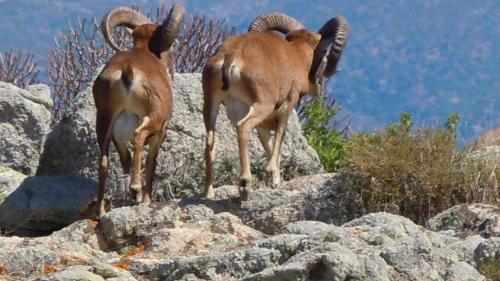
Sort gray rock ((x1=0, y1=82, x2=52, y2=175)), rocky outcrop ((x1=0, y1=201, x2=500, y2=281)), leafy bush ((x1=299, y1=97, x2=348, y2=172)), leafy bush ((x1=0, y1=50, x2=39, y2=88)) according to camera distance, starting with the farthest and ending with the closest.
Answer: leafy bush ((x1=0, y1=50, x2=39, y2=88)), leafy bush ((x1=299, y1=97, x2=348, y2=172)), gray rock ((x1=0, y1=82, x2=52, y2=175)), rocky outcrop ((x1=0, y1=201, x2=500, y2=281))

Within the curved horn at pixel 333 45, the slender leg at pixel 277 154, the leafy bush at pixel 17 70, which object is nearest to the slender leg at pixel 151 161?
the slender leg at pixel 277 154

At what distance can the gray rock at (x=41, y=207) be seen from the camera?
1617 cm

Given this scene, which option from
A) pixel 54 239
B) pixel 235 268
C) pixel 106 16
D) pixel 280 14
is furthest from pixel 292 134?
pixel 235 268

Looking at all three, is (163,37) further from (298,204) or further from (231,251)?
(231,251)

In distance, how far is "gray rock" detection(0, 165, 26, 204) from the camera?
16630 mm

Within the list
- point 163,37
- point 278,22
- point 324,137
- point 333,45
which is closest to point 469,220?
point 163,37

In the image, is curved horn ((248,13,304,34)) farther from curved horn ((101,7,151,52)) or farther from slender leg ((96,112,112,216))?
slender leg ((96,112,112,216))

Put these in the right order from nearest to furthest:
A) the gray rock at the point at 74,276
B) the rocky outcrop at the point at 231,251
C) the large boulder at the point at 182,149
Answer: the rocky outcrop at the point at 231,251, the gray rock at the point at 74,276, the large boulder at the point at 182,149

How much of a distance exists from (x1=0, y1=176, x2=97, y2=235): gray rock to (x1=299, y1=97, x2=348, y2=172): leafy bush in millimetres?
3919

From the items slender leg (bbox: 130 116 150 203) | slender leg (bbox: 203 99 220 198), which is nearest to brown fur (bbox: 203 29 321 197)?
slender leg (bbox: 203 99 220 198)

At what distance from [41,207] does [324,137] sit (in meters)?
5.58

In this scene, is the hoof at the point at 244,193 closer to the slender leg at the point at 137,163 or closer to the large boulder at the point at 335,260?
the slender leg at the point at 137,163

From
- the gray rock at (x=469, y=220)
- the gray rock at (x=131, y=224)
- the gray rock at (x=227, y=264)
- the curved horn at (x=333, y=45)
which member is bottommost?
the gray rock at (x=227, y=264)

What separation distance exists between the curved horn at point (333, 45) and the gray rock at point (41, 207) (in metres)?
3.79
